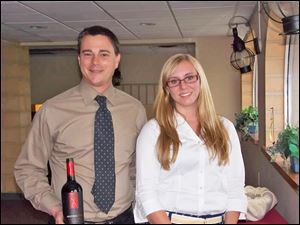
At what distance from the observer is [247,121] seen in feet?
→ 4.46

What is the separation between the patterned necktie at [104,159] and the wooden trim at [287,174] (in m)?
0.50

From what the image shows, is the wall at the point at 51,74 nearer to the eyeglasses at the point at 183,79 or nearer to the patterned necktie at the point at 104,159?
the patterned necktie at the point at 104,159

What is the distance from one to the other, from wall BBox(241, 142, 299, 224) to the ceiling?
0.49 meters

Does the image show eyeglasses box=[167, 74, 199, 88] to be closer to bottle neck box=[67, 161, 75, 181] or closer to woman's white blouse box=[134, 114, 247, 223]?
woman's white blouse box=[134, 114, 247, 223]

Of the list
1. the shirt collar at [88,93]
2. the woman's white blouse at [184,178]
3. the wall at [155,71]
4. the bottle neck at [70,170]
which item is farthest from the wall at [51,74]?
the woman's white blouse at [184,178]

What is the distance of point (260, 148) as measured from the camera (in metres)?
1.42

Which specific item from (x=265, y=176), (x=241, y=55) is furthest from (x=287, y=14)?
(x=265, y=176)

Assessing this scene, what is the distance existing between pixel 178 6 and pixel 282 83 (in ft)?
2.22

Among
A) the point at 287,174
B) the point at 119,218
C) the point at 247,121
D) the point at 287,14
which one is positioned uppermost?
the point at 287,14

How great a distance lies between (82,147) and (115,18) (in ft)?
2.78

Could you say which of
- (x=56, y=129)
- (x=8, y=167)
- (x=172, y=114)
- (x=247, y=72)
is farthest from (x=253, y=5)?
(x=8, y=167)

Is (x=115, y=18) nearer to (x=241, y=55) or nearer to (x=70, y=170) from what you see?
(x=241, y=55)

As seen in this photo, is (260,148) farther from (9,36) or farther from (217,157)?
(9,36)

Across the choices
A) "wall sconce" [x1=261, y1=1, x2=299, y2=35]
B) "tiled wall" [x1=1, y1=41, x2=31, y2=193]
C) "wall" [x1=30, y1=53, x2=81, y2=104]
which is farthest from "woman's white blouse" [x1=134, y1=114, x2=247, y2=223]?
"tiled wall" [x1=1, y1=41, x2=31, y2=193]
